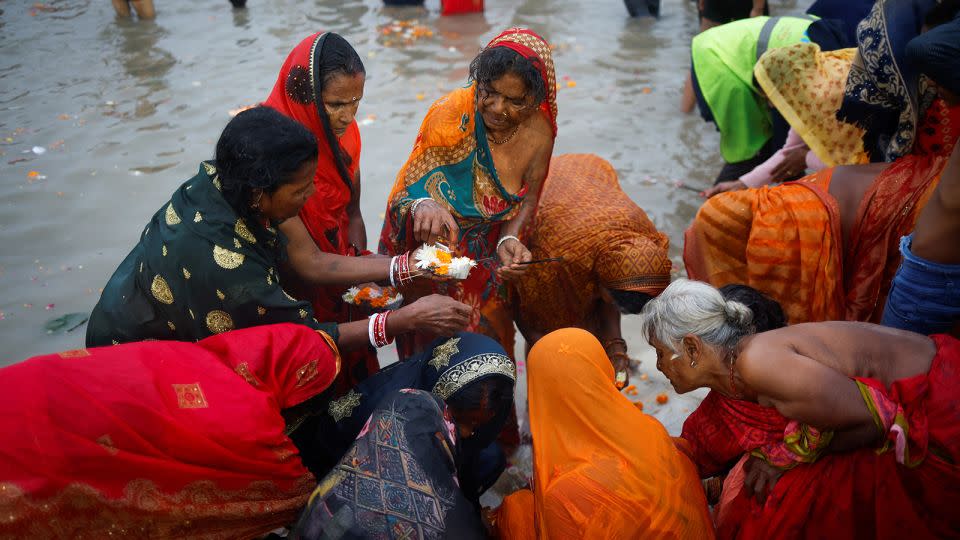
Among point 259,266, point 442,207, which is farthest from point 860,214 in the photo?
point 259,266

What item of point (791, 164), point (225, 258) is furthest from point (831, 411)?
point (791, 164)

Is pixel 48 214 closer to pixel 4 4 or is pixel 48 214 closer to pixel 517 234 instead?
pixel 517 234

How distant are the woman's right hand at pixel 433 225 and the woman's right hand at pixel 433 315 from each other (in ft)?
1.37

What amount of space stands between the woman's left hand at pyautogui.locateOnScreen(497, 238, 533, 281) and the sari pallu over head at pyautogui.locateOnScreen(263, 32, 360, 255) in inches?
31.0

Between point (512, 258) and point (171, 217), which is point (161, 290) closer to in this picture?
point (171, 217)

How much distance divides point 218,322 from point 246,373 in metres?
0.36

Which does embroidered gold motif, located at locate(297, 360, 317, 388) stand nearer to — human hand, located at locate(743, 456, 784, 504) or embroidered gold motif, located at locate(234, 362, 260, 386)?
embroidered gold motif, located at locate(234, 362, 260, 386)

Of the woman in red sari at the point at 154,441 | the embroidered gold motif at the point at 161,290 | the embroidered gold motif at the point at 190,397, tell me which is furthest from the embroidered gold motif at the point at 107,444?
the embroidered gold motif at the point at 161,290

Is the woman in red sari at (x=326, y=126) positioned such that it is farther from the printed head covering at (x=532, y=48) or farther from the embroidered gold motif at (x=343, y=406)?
the printed head covering at (x=532, y=48)

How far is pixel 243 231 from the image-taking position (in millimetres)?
2617

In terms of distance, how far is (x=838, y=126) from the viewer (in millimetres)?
3900

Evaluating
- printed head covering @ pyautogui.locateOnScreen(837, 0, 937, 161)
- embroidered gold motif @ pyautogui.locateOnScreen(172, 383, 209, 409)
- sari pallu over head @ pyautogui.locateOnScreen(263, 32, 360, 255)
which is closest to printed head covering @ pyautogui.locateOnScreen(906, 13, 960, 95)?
printed head covering @ pyautogui.locateOnScreen(837, 0, 937, 161)

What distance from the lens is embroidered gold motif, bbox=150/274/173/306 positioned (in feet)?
8.44

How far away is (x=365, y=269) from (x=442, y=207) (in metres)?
0.47
